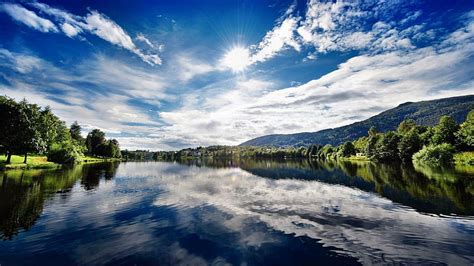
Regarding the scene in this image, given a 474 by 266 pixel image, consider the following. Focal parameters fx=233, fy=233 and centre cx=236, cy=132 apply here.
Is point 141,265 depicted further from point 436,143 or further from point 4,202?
point 436,143

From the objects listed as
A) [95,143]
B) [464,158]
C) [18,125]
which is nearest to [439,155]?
[464,158]

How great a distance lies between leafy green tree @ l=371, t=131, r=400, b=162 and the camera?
115875mm

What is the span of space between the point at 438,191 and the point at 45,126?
3867 inches

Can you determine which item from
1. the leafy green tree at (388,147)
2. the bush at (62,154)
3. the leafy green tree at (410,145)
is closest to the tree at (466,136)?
the leafy green tree at (410,145)

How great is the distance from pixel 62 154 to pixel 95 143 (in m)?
90.8

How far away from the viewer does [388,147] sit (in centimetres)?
11781

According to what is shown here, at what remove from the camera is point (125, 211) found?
23344 millimetres

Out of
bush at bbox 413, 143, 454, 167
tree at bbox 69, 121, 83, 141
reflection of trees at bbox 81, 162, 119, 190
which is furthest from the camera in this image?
tree at bbox 69, 121, 83, 141

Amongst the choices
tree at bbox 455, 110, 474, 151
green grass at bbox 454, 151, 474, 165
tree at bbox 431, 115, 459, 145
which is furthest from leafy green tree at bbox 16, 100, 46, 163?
tree at bbox 431, 115, 459, 145

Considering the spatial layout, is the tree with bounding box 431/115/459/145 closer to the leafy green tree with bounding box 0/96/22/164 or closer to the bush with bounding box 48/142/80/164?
the leafy green tree with bounding box 0/96/22/164

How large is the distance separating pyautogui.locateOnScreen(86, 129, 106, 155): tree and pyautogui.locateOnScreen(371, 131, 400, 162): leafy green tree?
596ft

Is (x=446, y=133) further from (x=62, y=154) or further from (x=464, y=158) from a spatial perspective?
(x=62, y=154)

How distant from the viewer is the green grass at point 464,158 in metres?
73.2

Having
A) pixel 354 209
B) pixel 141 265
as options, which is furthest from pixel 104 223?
pixel 354 209
